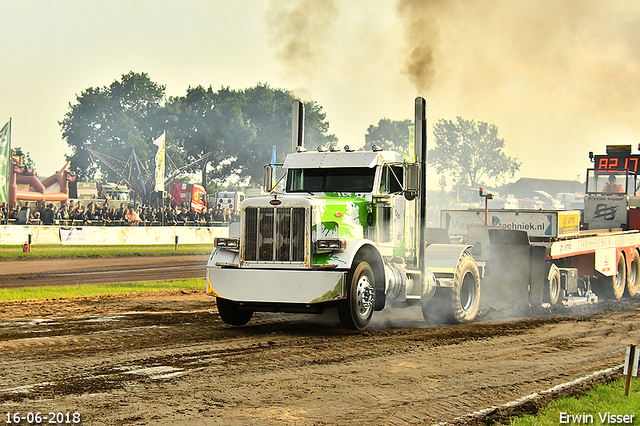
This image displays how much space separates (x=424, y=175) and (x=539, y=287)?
4554 mm

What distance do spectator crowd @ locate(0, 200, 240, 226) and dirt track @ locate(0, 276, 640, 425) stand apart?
19.5 m

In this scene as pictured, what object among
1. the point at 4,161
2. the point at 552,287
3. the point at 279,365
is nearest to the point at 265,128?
the point at 4,161

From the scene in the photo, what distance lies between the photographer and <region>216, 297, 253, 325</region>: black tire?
36.9 feet

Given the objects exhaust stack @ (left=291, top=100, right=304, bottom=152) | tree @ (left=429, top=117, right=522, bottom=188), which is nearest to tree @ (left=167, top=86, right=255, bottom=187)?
tree @ (left=429, top=117, right=522, bottom=188)

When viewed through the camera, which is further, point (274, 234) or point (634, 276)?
point (634, 276)

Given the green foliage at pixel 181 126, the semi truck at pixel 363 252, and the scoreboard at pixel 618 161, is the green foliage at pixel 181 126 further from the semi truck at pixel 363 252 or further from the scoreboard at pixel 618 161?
the semi truck at pixel 363 252

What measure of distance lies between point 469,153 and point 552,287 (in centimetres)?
7671

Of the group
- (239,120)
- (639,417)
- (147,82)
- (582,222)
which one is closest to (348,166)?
(639,417)

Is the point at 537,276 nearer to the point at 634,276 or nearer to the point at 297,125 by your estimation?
the point at 297,125

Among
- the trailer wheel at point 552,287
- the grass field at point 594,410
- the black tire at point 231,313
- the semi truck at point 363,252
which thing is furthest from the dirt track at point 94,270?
the grass field at point 594,410

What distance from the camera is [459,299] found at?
41.0 ft

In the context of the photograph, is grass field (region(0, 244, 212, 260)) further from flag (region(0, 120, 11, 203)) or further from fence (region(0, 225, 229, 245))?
flag (region(0, 120, 11, 203))

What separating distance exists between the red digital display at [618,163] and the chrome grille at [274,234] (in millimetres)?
13672

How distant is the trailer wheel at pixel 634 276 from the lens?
61.4ft
